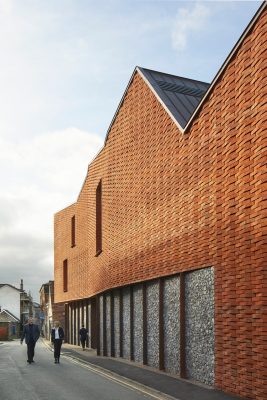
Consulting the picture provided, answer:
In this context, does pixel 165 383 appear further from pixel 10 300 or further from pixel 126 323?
pixel 10 300

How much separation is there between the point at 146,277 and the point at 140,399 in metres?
8.44

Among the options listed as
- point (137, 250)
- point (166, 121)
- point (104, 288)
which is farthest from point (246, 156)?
point (104, 288)

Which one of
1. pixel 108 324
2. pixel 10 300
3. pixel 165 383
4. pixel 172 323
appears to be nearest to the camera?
pixel 165 383

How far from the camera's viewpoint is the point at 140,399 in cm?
1280

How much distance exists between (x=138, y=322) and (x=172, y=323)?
470 centimetres

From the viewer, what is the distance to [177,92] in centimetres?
2306

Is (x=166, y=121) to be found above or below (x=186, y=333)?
above

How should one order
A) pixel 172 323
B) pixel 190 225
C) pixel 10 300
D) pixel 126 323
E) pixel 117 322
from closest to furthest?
pixel 190 225
pixel 172 323
pixel 126 323
pixel 117 322
pixel 10 300

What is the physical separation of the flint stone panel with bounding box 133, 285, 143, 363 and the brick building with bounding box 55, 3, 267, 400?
39 mm

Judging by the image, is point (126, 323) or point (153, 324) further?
point (126, 323)

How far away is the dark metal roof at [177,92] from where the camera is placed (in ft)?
65.7

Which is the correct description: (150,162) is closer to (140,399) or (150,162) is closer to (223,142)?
(223,142)

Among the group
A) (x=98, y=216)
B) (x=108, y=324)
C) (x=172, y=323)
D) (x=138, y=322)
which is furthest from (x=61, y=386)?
(x=98, y=216)

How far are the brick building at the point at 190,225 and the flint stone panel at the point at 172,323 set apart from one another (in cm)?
3
